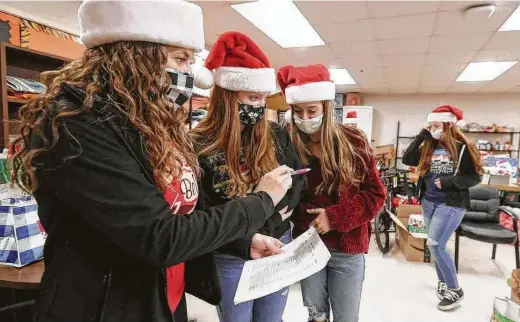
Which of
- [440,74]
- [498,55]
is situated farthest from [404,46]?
[440,74]

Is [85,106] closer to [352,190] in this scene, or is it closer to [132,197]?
[132,197]

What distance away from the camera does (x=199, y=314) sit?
2.48 meters

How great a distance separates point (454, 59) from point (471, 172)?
3247 mm

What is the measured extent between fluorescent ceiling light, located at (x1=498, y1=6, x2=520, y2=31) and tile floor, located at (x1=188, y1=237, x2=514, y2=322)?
8.63ft

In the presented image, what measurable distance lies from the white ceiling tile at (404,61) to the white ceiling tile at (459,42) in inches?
17.1

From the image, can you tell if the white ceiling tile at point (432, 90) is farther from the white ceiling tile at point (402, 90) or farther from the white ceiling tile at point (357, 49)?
the white ceiling tile at point (357, 49)

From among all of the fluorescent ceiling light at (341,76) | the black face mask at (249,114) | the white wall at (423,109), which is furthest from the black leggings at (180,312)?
the white wall at (423,109)

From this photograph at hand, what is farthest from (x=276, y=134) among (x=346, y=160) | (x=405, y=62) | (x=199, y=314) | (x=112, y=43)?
(x=405, y=62)

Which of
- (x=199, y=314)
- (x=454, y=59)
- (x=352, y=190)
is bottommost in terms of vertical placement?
(x=199, y=314)

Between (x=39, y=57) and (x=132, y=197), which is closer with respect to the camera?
(x=132, y=197)

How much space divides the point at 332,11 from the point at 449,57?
103 inches

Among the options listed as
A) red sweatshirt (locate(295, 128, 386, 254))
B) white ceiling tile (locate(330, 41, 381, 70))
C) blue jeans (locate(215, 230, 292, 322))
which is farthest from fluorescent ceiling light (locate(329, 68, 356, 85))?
blue jeans (locate(215, 230, 292, 322))

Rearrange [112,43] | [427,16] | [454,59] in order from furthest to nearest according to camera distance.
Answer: [454,59] < [427,16] < [112,43]

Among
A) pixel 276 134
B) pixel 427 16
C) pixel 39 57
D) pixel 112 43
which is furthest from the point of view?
pixel 427 16
